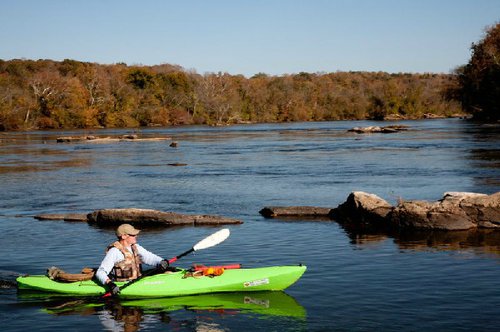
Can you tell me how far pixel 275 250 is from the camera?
16969 millimetres

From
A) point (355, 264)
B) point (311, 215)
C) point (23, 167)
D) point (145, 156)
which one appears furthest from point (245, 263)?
point (145, 156)

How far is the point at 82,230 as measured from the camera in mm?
20516

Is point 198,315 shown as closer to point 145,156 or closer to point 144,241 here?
point 144,241

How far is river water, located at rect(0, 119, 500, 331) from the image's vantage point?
11.6 m

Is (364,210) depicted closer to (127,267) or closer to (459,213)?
(459,213)

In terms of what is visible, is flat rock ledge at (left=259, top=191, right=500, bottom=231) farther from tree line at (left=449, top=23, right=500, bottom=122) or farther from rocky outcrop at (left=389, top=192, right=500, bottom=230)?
tree line at (left=449, top=23, right=500, bottom=122)

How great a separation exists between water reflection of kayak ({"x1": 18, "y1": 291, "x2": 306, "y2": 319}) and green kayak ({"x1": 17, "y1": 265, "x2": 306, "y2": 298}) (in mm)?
122

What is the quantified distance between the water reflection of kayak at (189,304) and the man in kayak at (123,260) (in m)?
0.49

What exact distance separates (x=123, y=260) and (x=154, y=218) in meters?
8.22

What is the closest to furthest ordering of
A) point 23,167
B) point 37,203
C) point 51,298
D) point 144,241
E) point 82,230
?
1. point 51,298
2. point 144,241
3. point 82,230
4. point 37,203
5. point 23,167

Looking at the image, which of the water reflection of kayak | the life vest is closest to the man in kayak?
the life vest

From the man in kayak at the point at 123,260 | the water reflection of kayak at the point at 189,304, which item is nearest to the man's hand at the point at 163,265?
the man in kayak at the point at 123,260

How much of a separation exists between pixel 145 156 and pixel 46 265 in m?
35.1

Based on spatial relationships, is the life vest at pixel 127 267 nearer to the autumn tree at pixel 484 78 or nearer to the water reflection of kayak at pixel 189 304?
the water reflection of kayak at pixel 189 304
